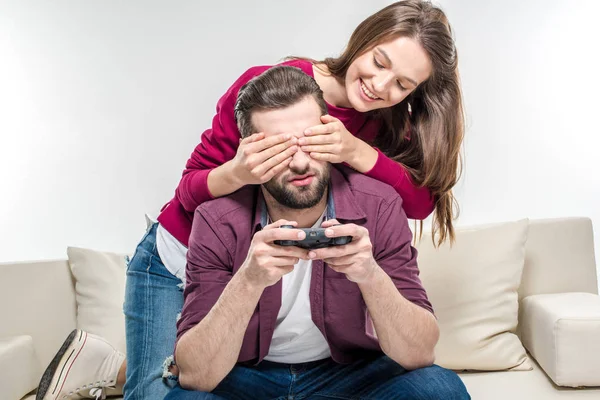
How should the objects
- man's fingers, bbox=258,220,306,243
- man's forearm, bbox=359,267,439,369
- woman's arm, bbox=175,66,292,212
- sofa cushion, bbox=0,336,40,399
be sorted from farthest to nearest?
sofa cushion, bbox=0,336,40,399
woman's arm, bbox=175,66,292,212
man's forearm, bbox=359,267,439,369
man's fingers, bbox=258,220,306,243

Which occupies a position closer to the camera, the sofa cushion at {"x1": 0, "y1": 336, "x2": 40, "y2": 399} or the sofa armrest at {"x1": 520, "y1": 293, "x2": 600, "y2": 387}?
the sofa armrest at {"x1": 520, "y1": 293, "x2": 600, "y2": 387}

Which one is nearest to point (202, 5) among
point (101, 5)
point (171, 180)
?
point (101, 5)

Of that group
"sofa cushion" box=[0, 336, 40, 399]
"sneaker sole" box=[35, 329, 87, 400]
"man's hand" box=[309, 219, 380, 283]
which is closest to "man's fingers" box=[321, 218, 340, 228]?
"man's hand" box=[309, 219, 380, 283]

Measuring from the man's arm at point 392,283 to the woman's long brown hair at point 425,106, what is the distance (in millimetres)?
168

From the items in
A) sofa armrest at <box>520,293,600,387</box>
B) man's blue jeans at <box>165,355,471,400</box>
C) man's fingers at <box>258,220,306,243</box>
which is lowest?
sofa armrest at <box>520,293,600,387</box>

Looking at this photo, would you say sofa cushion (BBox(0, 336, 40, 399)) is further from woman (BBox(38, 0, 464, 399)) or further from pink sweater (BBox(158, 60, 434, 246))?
pink sweater (BBox(158, 60, 434, 246))

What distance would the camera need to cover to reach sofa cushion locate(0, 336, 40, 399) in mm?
2508

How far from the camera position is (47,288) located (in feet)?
9.27

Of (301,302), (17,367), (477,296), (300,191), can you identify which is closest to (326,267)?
(301,302)

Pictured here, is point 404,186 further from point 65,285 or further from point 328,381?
point 65,285

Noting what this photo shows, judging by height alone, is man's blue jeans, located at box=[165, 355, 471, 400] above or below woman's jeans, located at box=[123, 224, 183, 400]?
below

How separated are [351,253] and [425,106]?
64cm

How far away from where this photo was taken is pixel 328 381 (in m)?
1.87

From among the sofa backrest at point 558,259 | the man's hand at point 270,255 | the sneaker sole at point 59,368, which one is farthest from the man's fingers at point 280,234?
the sofa backrest at point 558,259
